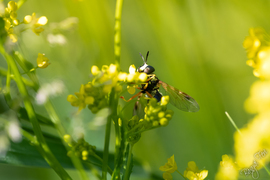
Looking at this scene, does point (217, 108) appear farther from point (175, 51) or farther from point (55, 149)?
point (55, 149)

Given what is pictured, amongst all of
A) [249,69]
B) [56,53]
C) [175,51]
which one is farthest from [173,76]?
[56,53]

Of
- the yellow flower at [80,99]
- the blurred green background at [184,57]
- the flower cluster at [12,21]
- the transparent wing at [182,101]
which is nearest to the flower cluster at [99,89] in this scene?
the yellow flower at [80,99]

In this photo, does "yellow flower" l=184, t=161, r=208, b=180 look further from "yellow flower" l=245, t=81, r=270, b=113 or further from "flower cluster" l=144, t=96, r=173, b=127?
"yellow flower" l=245, t=81, r=270, b=113

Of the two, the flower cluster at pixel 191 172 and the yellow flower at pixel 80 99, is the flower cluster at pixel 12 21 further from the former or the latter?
the flower cluster at pixel 191 172

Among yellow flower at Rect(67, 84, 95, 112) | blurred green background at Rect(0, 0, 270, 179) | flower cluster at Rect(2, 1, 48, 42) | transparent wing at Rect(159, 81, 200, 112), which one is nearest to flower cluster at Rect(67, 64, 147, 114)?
yellow flower at Rect(67, 84, 95, 112)

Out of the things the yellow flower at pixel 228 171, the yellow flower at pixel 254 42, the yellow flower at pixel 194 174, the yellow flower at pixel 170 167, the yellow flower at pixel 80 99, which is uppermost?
the yellow flower at pixel 80 99

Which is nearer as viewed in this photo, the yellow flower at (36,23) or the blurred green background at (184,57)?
the yellow flower at (36,23)

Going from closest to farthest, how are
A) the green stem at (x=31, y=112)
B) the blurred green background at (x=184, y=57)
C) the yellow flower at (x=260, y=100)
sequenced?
the yellow flower at (x=260, y=100) < the green stem at (x=31, y=112) < the blurred green background at (x=184, y=57)

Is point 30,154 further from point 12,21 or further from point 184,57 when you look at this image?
point 184,57
